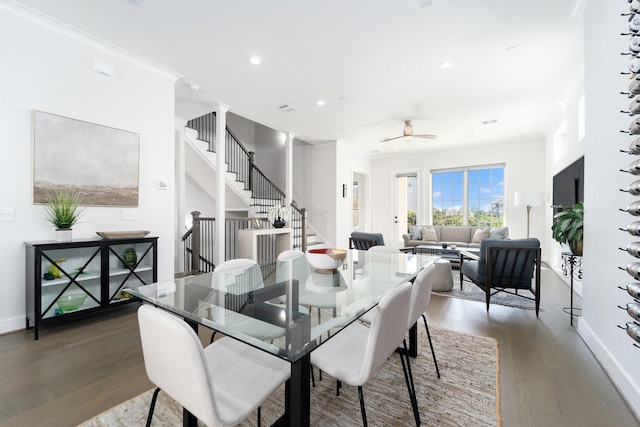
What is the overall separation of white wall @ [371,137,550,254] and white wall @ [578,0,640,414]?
183 inches

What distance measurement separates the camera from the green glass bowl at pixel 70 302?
256 cm

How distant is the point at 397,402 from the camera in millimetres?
1631

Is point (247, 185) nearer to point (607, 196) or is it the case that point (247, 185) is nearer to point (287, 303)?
point (287, 303)

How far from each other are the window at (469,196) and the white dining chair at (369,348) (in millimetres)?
6866

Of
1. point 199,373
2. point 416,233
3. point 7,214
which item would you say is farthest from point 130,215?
point 416,233

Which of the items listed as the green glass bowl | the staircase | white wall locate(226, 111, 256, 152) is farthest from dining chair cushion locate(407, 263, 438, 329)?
white wall locate(226, 111, 256, 152)

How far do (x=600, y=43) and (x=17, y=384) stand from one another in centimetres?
474

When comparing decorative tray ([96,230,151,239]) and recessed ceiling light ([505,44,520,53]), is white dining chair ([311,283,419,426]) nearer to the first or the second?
decorative tray ([96,230,151,239])

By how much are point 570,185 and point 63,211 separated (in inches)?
242

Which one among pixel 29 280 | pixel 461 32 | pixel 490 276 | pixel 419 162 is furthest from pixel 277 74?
pixel 419 162

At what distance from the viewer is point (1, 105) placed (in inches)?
95.0

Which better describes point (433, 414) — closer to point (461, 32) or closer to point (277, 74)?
point (461, 32)

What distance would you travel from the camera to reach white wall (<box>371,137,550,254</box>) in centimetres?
641

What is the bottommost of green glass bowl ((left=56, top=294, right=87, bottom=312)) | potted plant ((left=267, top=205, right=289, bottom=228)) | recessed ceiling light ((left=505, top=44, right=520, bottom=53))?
green glass bowl ((left=56, top=294, right=87, bottom=312))
